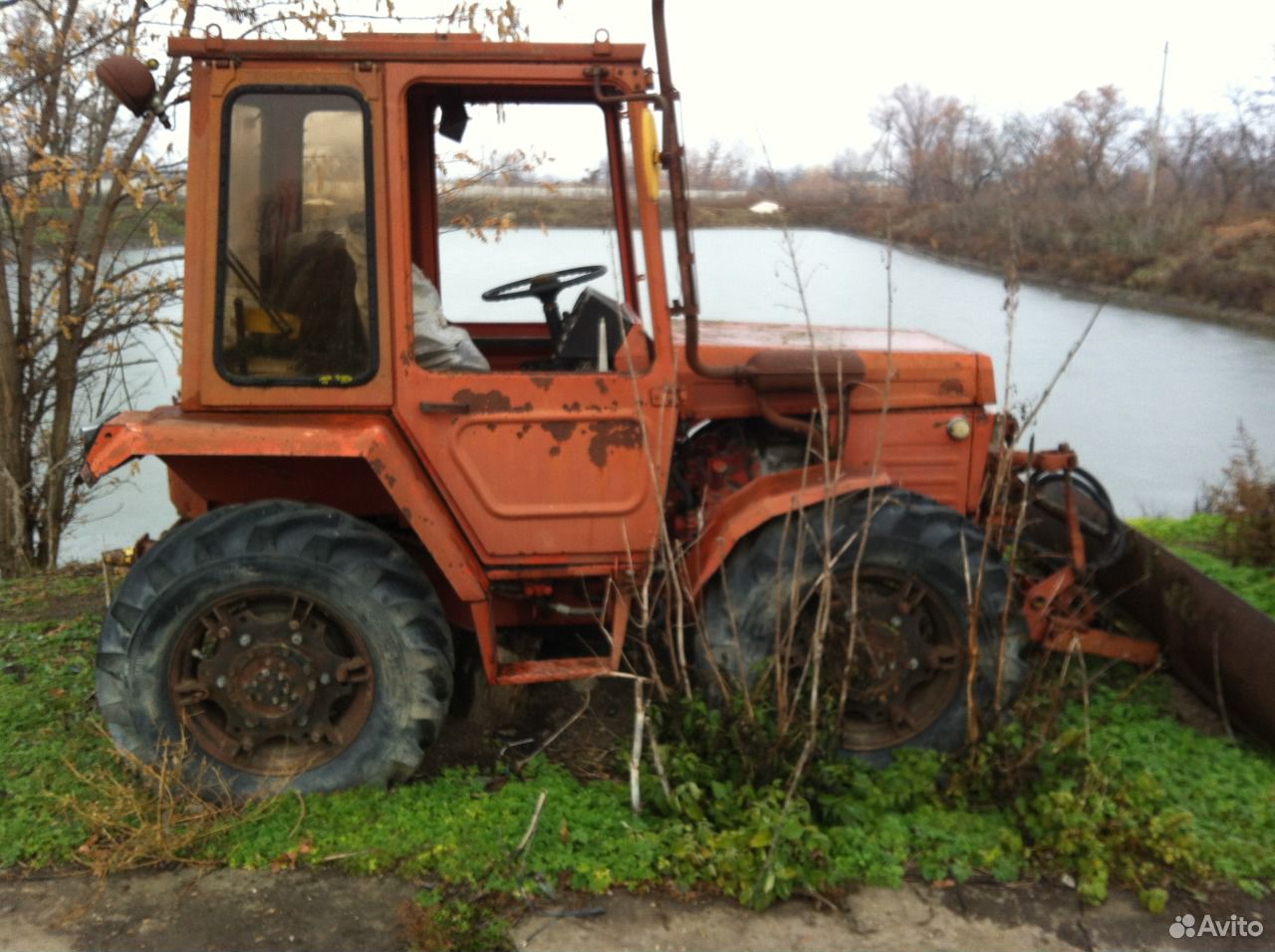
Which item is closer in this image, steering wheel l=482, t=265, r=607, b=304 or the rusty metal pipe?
the rusty metal pipe

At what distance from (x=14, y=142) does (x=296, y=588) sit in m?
4.91

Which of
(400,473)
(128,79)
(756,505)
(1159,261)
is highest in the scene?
(128,79)

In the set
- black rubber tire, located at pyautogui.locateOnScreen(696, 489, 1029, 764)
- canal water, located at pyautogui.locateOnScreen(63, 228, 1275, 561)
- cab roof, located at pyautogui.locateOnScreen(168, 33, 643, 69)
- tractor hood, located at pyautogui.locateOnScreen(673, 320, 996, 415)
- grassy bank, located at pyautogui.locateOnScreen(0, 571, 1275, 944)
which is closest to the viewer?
grassy bank, located at pyautogui.locateOnScreen(0, 571, 1275, 944)

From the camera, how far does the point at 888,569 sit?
3.73m

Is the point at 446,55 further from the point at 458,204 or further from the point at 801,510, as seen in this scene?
the point at 458,204

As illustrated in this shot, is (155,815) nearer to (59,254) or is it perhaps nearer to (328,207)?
(328,207)

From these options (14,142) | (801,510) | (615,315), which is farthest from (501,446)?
(14,142)

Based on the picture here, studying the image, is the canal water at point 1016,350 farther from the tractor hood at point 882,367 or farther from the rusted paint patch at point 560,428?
the rusted paint patch at point 560,428

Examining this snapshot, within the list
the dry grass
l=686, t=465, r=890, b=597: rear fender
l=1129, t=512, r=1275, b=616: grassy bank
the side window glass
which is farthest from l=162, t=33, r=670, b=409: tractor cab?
l=1129, t=512, r=1275, b=616: grassy bank

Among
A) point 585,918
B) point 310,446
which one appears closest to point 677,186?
point 310,446

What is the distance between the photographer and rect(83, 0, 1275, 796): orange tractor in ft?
11.4

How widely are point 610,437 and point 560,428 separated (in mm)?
162

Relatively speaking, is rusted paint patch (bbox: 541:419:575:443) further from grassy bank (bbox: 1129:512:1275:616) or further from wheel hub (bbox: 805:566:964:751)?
grassy bank (bbox: 1129:512:1275:616)

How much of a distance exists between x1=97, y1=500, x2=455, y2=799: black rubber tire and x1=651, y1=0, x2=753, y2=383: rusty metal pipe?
117 cm
